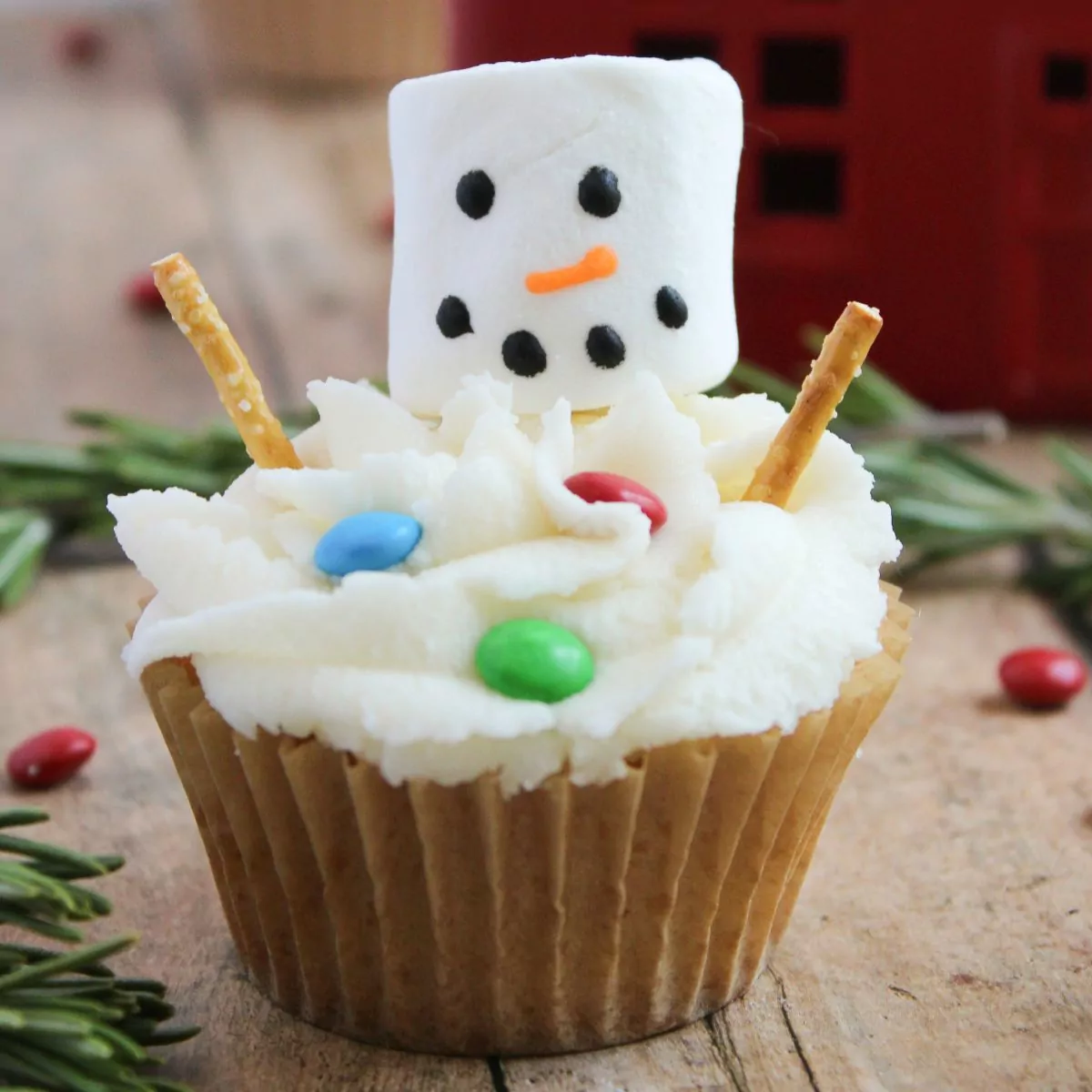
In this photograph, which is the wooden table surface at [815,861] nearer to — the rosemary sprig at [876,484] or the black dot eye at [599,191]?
the rosemary sprig at [876,484]

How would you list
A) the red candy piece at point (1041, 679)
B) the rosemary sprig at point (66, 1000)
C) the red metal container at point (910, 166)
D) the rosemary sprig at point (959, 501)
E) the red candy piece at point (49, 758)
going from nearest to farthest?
the rosemary sprig at point (66, 1000) < the red candy piece at point (49, 758) < the red candy piece at point (1041, 679) < the rosemary sprig at point (959, 501) < the red metal container at point (910, 166)

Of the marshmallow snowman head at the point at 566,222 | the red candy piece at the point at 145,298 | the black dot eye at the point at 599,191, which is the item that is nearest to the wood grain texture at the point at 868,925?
the marshmallow snowman head at the point at 566,222

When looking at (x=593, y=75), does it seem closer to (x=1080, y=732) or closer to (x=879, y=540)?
(x=879, y=540)

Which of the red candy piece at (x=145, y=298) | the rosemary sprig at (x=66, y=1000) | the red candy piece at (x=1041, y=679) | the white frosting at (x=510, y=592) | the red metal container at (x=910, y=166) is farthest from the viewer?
the red candy piece at (x=145, y=298)

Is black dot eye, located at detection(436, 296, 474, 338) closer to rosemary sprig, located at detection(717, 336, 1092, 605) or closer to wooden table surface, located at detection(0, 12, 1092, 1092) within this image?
wooden table surface, located at detection(0, 12, 1092, 1092)

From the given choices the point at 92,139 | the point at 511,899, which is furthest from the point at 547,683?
the point at 92,139

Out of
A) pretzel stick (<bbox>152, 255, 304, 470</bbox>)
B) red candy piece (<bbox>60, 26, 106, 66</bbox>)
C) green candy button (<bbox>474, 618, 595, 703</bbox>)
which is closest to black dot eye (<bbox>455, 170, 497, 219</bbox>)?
pretzel stick (<bbox>152, 255, 304, 470</bbox>)
